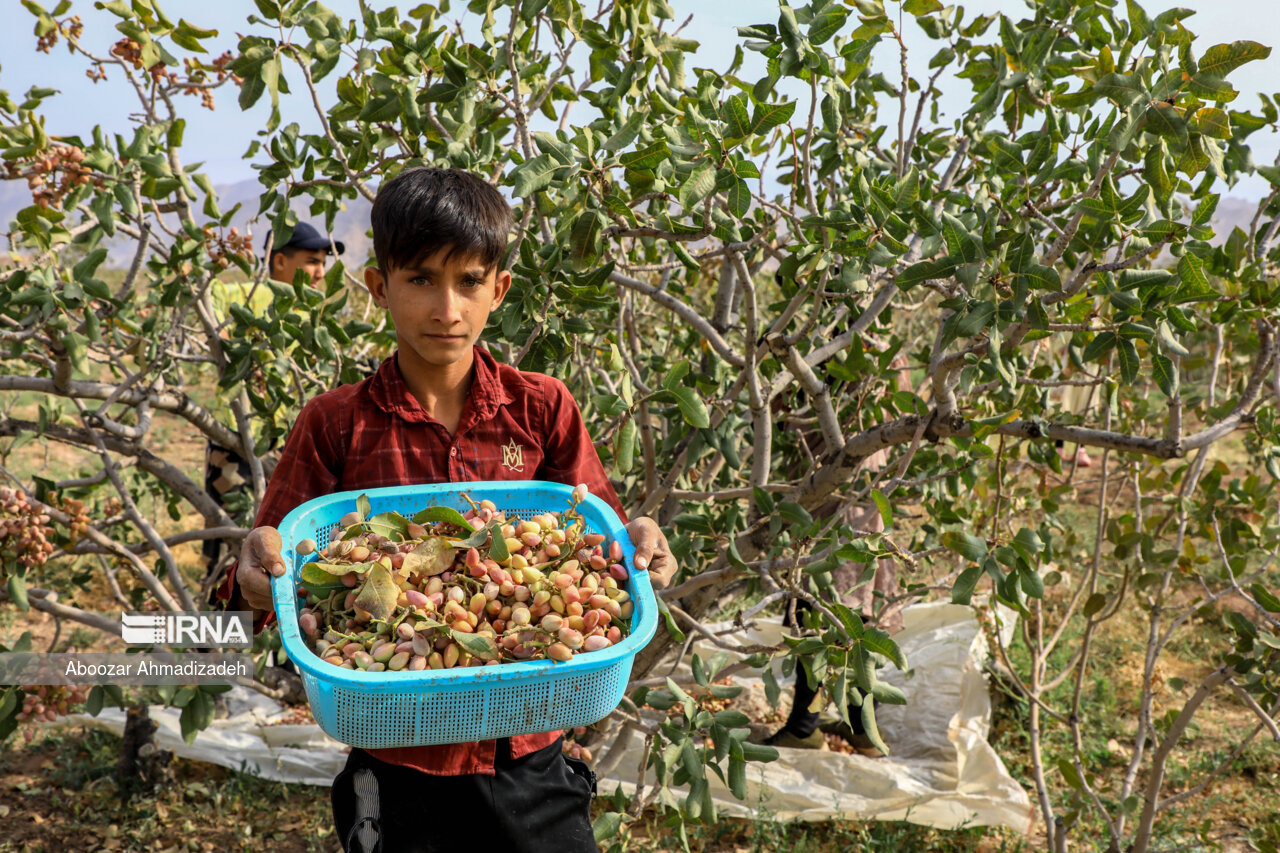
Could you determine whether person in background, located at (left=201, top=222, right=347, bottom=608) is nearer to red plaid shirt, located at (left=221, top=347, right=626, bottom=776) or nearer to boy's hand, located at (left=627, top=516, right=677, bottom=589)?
red plaid shirt, located at (left=221, top=347, right=626, bottom=776)

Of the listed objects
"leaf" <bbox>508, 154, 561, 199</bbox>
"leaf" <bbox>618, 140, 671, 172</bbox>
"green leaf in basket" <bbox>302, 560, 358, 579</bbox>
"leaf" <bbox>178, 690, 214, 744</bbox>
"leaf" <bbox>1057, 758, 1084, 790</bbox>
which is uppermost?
"leaf" <bbox>618, 140, 671, 172</bbox>

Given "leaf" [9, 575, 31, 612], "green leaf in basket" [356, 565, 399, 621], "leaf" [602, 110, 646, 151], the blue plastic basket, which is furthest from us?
"leaf" [9, 575, 31, 612]

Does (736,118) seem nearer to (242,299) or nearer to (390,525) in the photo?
(390,525)

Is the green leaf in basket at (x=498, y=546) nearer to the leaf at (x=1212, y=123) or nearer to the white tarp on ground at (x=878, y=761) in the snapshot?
the leaf at (x=1212, y=123)

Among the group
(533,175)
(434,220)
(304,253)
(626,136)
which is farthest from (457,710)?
(304,253)

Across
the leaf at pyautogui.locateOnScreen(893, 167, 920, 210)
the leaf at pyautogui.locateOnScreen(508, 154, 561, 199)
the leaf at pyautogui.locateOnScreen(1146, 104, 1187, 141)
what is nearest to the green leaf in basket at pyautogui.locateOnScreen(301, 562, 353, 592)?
the leaf at pyautogui.locateOnScreen(508, 154, 561, 199)

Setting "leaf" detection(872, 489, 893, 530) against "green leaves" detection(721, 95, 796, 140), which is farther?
"leaf" detection(872, 489, 893, 530)

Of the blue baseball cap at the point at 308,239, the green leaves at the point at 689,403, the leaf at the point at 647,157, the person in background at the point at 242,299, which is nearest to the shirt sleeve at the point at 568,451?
the green leaves at the point at 689,403

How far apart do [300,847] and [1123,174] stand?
101 inches

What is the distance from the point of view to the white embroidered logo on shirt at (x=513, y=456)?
5.32ft

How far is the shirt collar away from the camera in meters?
1.56

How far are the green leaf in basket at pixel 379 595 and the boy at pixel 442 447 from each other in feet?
0.47

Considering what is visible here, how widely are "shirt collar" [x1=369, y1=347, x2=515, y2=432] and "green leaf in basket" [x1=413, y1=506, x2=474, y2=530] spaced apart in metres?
0.22

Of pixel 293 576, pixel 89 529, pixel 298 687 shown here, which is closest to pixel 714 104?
pixel 293 576
